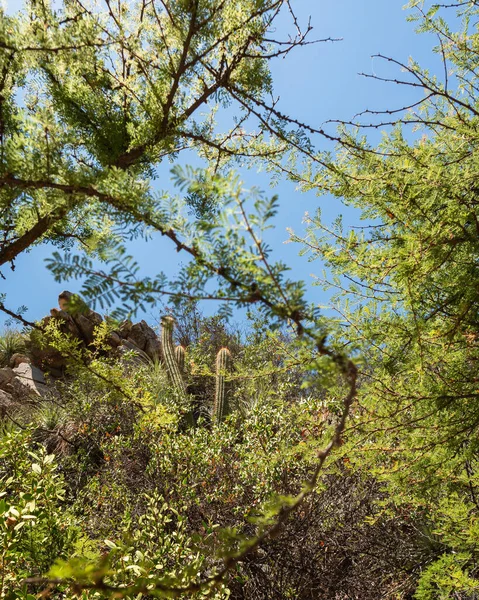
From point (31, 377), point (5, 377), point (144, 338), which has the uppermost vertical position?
point (144, 338)

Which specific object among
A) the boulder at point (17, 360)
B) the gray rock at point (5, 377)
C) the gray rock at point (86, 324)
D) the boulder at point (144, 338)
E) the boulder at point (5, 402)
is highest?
the boulder at point (144, 338)

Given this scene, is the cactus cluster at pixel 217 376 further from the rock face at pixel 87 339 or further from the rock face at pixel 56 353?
the rock face at pixel 87 339

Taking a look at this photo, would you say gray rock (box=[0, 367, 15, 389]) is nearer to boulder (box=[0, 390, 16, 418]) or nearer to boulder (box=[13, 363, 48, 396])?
boulder (box=[13, 363, 48, 396])

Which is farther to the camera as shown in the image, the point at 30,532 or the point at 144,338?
the point at 144,338

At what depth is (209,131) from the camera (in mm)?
3408

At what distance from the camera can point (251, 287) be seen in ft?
2.22

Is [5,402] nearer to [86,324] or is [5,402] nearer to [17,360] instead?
[86,324]

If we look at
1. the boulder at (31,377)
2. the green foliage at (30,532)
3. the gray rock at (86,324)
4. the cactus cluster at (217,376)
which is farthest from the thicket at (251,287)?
the gray rock at (86,324)

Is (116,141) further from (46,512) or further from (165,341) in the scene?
(165,341)

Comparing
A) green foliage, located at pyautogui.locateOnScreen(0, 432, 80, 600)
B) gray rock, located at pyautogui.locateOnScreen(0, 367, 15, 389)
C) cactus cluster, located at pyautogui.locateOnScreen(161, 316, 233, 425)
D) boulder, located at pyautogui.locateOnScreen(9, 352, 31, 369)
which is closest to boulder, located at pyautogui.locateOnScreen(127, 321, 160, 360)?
boulder, located at pyautogui.locateOnScreen(9, 352, 31, 369)

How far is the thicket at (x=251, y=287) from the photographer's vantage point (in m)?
0.71

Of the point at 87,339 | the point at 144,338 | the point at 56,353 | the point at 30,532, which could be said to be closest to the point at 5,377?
the point at 56,353

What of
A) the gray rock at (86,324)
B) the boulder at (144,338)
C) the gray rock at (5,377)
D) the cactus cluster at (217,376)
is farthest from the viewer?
the boulder at (144,338)

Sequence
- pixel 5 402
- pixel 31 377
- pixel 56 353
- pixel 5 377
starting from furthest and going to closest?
pixel 56 353
pixel 31 377
pixel 5 377
pixel 5 402
